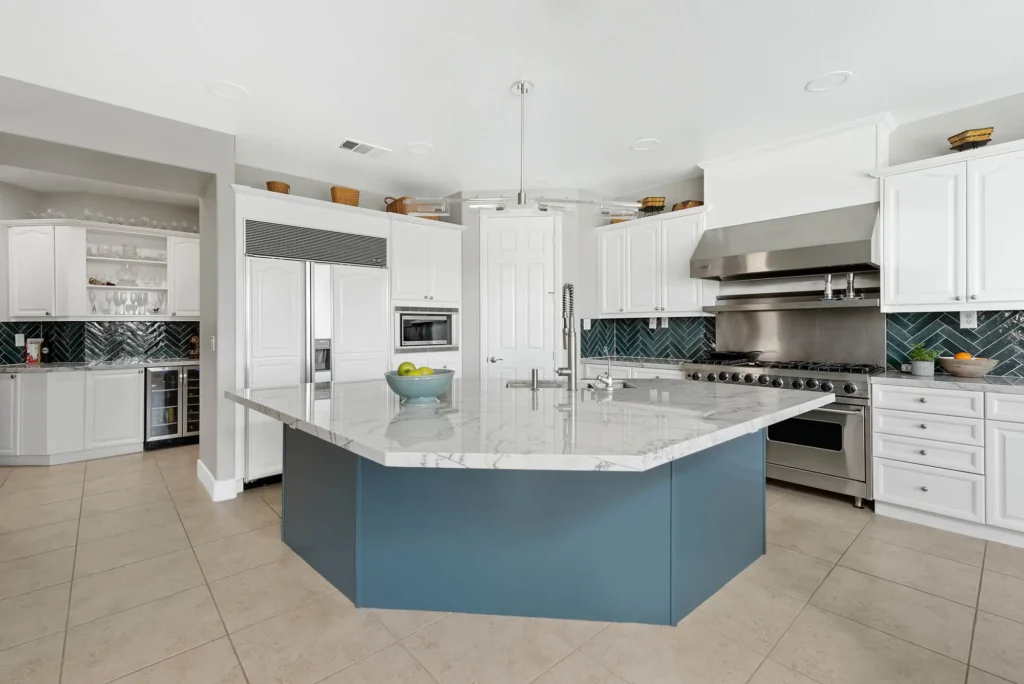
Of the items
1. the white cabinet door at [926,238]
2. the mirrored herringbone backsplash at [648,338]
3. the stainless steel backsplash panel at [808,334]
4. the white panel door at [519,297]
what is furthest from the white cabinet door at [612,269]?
the white cabinet door at [926,238]

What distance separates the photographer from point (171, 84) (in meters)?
2.71

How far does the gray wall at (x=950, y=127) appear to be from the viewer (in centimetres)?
295

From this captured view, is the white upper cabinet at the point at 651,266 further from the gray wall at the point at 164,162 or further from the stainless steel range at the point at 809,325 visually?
the gray wall at the point at 164,162

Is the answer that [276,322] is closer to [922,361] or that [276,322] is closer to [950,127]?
[922,361]

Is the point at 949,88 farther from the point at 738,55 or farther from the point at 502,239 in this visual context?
the point at 502,239

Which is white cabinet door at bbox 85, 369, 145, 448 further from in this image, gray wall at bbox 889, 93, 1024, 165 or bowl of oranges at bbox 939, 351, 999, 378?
gray wall at bbox 889, 93, 1024, 165

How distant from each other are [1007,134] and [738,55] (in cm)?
193

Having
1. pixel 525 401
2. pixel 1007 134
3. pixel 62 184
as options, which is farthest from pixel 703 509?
pixel 62 184

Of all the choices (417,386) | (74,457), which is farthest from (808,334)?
(74,457)

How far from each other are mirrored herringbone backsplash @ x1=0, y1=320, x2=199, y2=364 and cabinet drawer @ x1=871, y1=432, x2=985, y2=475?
246 inches

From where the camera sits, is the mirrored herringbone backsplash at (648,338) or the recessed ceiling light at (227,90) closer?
the recessed ceiling light at (227,90)

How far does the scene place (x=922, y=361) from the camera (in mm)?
3031

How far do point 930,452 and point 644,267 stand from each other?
2446mm

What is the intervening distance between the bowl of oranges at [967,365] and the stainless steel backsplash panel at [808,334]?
1.52ft
